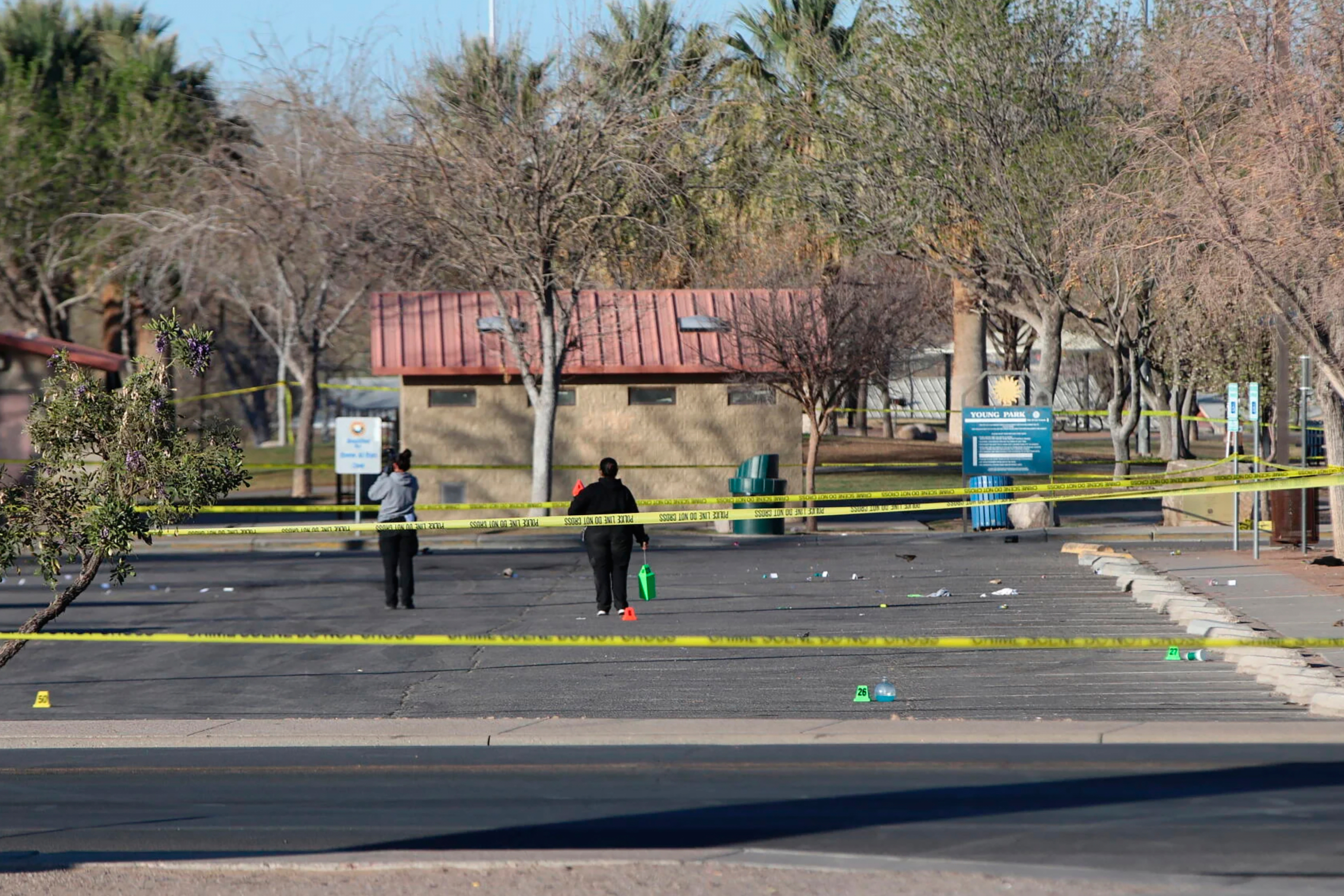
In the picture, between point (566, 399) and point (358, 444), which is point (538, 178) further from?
point (358, 444)

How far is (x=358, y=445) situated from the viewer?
2339 centimetres

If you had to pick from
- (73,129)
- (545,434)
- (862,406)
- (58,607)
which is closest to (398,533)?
(58,607)

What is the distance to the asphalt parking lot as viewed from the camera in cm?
1059

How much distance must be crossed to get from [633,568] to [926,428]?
40487 mm

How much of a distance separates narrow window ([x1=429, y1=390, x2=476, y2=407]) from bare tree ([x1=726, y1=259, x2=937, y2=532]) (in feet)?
15.4

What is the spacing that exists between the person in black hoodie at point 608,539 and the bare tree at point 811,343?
33.6ft

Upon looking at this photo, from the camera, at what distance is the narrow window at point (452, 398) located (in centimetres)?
2700

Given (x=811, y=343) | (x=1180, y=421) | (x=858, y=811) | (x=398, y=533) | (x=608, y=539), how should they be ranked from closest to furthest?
(x=858, y=811) < (x=608, y=539) < (x=398, y=533) < (x=811, y=343) < (x=1180, y=421)

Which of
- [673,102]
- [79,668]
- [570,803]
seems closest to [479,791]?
[570,803]

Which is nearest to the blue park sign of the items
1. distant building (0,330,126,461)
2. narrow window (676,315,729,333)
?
narrow window (676,315,729,333)

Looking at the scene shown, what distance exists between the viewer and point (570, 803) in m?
7.87

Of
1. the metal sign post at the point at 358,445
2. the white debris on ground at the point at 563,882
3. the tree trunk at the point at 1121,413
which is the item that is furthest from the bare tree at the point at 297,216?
the white debris on ground at the point at 563,882

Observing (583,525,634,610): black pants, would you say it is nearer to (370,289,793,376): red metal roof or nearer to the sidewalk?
the sidewalk

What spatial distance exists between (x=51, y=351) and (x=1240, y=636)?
77.6 feet
